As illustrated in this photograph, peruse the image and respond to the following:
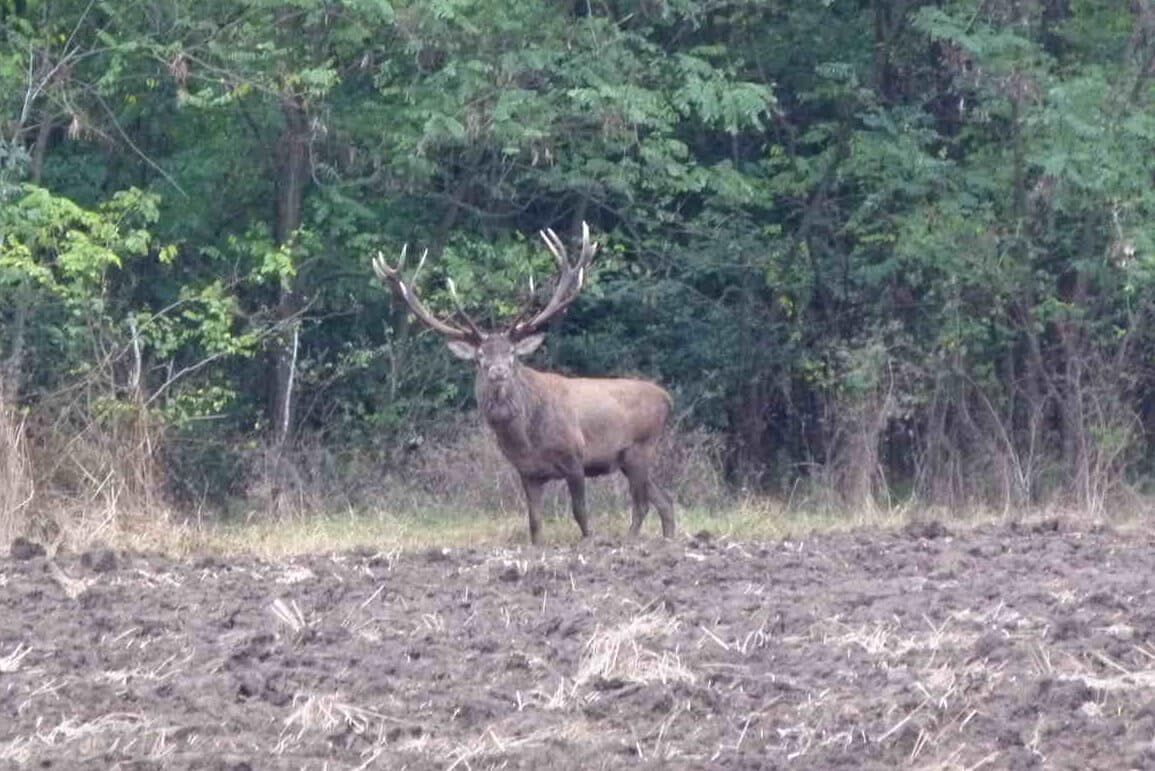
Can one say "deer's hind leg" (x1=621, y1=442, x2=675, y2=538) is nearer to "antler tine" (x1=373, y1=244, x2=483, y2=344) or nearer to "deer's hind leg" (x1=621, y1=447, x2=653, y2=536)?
"deer's hind leg" (x1=621, y1=447, x2=653, y2=536)

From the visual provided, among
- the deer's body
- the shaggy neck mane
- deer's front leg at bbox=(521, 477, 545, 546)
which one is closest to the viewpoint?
the shaggy neck mane

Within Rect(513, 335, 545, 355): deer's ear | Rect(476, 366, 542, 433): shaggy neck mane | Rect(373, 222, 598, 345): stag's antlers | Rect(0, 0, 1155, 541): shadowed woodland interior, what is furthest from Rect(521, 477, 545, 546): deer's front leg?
Rect(0, 0, 1155, 541): shadowed woodland interior

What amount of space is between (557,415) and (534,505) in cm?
69

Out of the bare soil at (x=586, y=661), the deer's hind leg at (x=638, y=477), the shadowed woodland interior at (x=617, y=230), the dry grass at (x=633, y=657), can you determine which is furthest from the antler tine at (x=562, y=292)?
the dry grass at (x=633, y=657)

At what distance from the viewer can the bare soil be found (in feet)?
26.6

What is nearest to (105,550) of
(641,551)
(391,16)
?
(641,551)

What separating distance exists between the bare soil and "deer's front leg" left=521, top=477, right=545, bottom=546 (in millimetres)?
2025

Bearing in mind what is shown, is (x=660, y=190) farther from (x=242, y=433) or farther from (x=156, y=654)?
(x=156, y=654)

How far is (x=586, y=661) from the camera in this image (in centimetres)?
955

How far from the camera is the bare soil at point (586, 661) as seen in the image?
809 centimetres

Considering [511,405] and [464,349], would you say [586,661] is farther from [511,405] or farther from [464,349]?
[464,349]

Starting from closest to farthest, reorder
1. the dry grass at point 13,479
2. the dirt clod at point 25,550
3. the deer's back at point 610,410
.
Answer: the dirt clod at point 25,550
the dry grass at point 13,479
the deer's back at point 610,410

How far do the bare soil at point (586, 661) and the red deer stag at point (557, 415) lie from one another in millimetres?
2279

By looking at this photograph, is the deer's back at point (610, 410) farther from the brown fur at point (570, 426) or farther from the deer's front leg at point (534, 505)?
the deer's front leg at point (534, 505)
